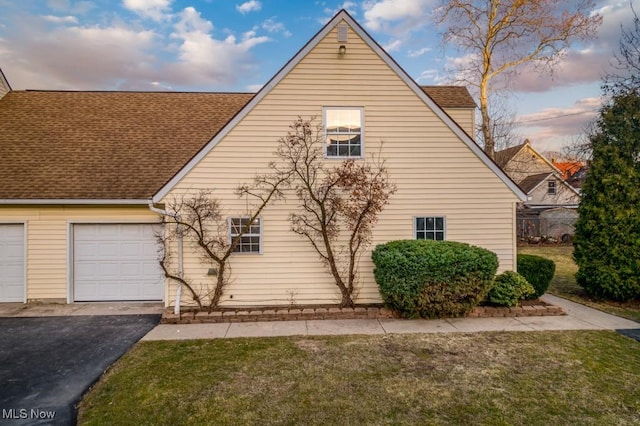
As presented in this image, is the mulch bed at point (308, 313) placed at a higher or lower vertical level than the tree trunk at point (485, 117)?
lower

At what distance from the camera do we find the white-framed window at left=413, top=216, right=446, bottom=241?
8891mm

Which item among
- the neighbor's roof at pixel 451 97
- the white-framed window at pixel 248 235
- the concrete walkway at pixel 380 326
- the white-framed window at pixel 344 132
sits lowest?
the concrete walkway at pixel 380 326

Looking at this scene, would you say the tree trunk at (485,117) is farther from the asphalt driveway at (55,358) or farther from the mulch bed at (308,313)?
the asphalt driveway at (55,358)

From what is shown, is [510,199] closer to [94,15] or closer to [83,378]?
[83,378]

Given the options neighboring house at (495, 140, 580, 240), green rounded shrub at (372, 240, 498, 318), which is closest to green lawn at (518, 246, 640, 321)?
green rounded shrub at (372, 240, 498, 318)

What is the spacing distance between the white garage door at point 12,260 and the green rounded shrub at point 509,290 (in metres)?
12.1

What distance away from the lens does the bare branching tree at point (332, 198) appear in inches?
329

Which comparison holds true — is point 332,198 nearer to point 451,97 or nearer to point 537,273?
point 537,273

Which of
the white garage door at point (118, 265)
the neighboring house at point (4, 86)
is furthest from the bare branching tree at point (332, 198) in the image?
the neighboring house at point (4, 86)

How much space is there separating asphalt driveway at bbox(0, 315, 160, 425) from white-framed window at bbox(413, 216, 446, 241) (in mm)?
6575

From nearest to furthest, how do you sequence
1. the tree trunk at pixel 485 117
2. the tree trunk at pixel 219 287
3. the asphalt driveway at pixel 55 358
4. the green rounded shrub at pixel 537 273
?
the asphalt driveway at pixel 55 358, the tree trunk at pixel 219 287, the green rounded shrub at pixel 537 273, the tree trunk at pixel 485 117

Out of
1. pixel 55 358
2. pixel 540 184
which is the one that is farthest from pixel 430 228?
pixel 540 184

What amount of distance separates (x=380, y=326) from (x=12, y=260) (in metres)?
9.84

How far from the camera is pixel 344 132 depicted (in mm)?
8758
